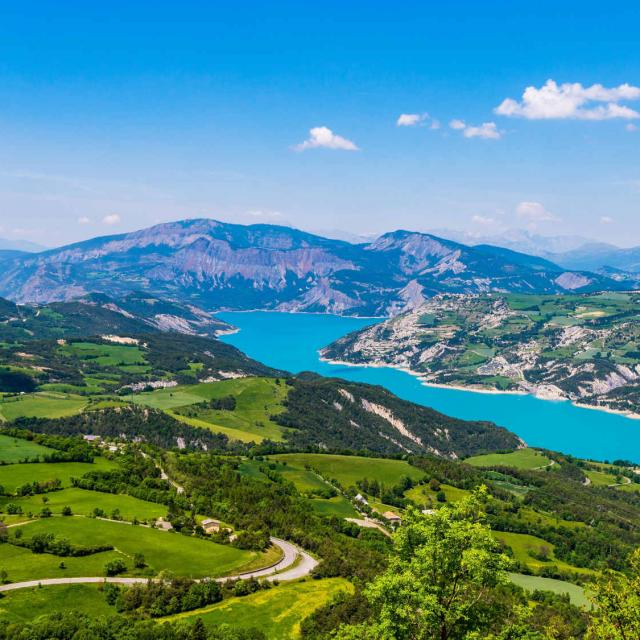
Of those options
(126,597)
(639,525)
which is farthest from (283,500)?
(639,525)

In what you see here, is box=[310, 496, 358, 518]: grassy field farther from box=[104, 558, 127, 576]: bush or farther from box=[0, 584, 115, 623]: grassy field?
box=[0, 584, 115, 623]: grassy field

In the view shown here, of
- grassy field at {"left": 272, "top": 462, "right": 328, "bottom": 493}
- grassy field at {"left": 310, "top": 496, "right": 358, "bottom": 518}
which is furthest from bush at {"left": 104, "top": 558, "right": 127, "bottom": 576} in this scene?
grassy field at {"left": 272, "top": 462, "right": 328, "bottom": 493}

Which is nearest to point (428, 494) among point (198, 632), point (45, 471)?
point (45, 471)

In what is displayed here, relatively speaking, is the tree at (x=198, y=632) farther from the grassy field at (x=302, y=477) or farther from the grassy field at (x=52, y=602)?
the grassy field at (x=302, y=477)

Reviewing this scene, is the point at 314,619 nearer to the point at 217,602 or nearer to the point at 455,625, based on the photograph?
the point at 217,602

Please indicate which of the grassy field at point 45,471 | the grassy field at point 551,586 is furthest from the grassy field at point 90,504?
the grassy field at point 551,586
